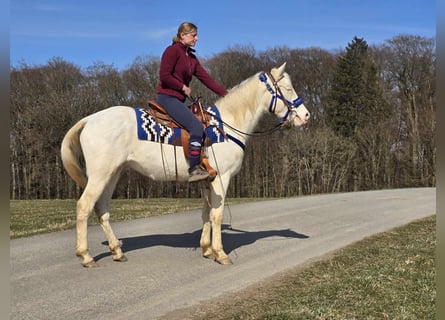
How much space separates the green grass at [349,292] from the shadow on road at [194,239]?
178 centimetres

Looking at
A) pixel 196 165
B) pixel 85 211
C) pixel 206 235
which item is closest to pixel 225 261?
pixel 206 235

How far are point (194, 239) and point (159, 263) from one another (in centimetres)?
196

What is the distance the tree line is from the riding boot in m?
16.2

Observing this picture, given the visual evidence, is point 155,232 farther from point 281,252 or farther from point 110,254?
point 281,252

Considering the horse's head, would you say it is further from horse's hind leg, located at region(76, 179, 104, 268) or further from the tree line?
the tree line

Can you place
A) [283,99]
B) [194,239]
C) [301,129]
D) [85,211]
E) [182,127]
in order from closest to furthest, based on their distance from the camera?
1. [85,211]
2. [182,127]
3. [283,99]
4. [194,239]
5. [301,129]

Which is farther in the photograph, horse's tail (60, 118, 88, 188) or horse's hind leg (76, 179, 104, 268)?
horse's tail (60, 118, 88, 188)

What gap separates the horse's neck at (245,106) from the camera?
277 inches

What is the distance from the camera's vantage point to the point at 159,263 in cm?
661

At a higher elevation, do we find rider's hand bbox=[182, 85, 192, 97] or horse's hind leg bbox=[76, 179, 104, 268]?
rider's hand bbox=[182, 85, 192, 97]

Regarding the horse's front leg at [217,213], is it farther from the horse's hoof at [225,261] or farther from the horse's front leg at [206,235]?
the horse's front leg at [206,235]

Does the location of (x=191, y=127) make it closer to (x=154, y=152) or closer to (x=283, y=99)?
(x=154, y=152)

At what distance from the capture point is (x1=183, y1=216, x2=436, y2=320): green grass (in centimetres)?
450

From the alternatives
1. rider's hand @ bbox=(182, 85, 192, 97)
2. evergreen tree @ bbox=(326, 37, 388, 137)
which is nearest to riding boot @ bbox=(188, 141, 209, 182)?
rider's hand @ bbox=(182, 85, 192, 97)
